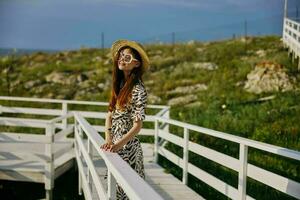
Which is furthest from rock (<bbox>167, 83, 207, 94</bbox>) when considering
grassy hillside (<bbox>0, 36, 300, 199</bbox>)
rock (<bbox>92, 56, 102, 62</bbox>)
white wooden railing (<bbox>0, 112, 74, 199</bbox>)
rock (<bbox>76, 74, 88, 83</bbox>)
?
white wooden railing (<bbox>0, 112, 74, 199</bbox>)

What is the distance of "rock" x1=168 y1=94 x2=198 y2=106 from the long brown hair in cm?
1517

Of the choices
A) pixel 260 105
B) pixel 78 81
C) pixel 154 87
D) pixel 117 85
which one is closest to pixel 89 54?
pixel 78 81

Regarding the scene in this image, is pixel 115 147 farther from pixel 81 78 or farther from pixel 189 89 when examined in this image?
pixel 81 78

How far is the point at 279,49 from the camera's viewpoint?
27.2m

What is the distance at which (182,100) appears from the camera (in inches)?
826

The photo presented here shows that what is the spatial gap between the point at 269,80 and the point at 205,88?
3.42 metres

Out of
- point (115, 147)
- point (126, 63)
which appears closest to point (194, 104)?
point (126, 63)

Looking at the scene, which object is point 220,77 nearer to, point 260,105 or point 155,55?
point 260,105

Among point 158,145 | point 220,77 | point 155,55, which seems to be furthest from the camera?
A: point 155,55

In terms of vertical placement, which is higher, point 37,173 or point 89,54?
point 89,54

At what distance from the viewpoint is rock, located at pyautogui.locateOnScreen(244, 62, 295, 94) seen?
19016 mm

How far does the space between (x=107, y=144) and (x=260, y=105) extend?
11.6m

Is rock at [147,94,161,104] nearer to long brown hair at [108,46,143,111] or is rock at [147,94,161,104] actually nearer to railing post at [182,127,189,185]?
railing post at [182,127,189,185]

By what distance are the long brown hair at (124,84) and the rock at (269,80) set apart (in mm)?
13704
